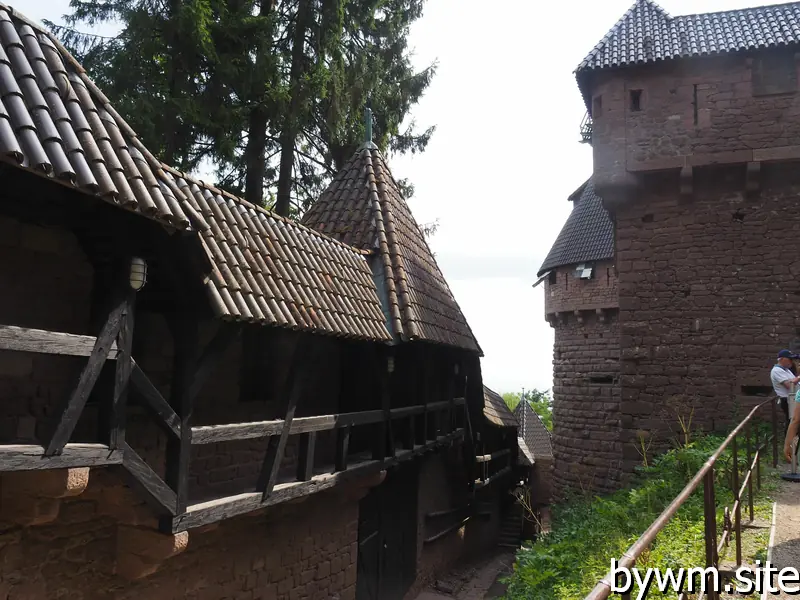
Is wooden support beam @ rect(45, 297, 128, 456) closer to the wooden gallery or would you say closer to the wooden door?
the wooden gallery

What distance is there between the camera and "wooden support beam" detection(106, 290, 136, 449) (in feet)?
13.2

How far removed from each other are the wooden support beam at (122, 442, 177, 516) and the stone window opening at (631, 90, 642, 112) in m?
10.5

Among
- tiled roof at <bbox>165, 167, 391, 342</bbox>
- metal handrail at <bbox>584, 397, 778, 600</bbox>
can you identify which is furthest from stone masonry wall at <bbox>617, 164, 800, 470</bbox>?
tiled roof at <bbox>165, 167, 391, 342</bbox>

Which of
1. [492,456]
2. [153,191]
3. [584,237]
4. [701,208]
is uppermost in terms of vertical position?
[584,237]

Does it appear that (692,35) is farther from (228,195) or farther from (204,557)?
(204,557)

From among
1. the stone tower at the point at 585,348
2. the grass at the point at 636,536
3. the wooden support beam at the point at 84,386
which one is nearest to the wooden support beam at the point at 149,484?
the wooden support beam at the point at 84,386

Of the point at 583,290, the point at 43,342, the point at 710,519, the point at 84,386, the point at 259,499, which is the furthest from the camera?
the point at 583,290

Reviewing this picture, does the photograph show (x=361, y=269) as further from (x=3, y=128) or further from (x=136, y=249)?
(x=3, y=128)

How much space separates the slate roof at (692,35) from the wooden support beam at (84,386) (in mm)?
10274

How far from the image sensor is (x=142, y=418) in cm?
511

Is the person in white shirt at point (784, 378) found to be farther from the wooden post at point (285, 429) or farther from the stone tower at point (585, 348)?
the stone tower at point (585, 348)

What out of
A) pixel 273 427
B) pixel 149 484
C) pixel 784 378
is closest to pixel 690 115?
pixel 784 378

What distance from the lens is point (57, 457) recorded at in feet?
12.0

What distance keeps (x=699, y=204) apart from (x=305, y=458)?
8.69m
